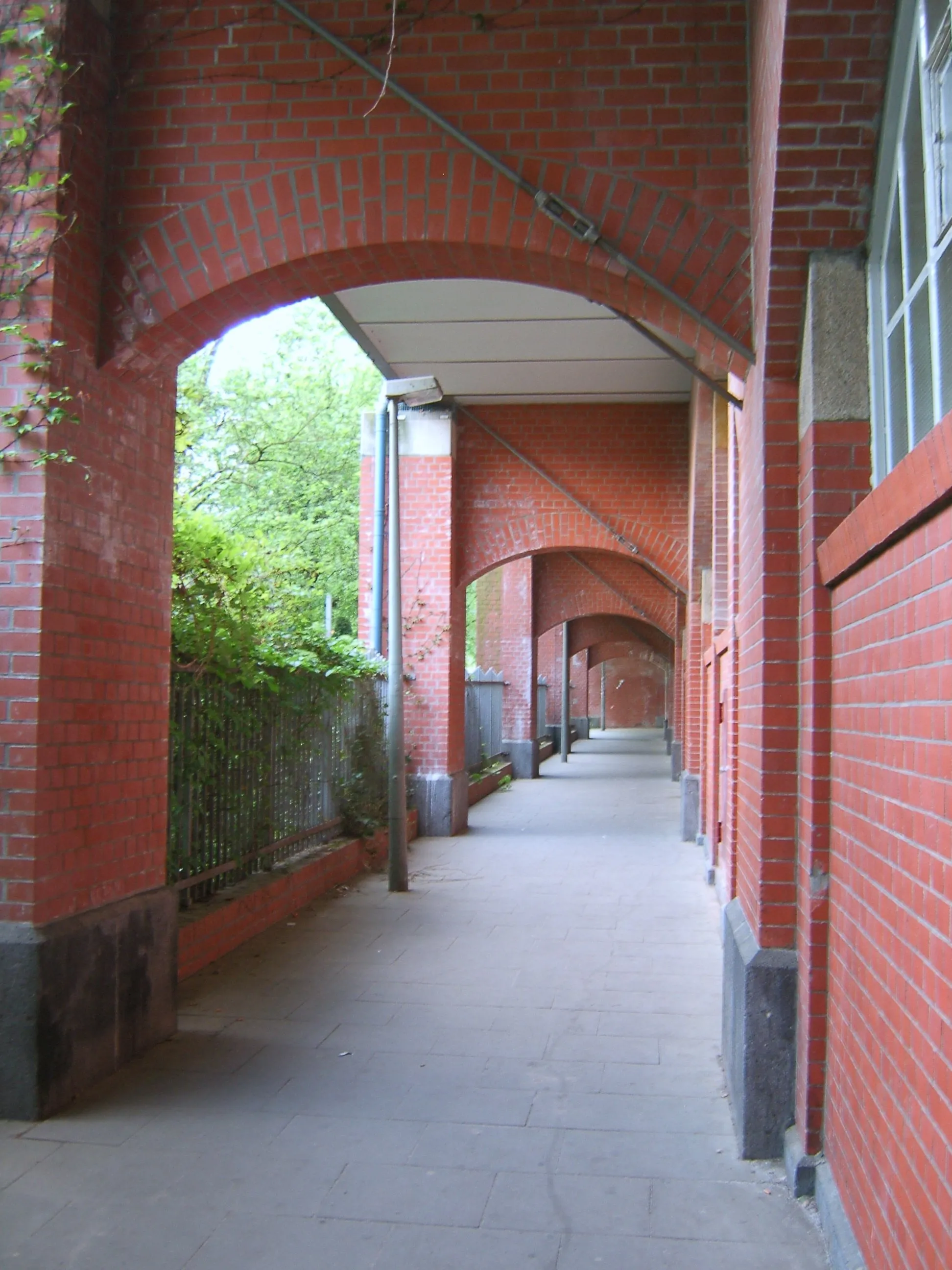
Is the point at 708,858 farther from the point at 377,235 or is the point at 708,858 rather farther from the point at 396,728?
the point at 377,235

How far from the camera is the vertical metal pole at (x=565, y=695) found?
2656cm

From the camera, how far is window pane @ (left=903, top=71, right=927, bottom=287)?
3.09 m

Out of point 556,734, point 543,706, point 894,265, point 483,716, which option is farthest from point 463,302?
point 556,734

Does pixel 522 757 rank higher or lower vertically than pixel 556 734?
lower

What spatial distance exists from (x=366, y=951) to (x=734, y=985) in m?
3.30

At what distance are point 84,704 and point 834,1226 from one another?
3156mm

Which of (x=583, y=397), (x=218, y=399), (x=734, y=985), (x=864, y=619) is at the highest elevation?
(x=218, y=399)

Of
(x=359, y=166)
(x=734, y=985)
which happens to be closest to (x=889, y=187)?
(x=359, y=166)

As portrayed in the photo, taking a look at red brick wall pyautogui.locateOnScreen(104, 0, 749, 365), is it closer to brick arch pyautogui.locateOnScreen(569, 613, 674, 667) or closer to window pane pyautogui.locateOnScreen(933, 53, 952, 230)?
window pane pyautogui.locateOnScreen(933, 53, 952, 230)

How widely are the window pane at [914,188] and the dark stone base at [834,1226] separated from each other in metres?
2.53

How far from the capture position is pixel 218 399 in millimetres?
25484

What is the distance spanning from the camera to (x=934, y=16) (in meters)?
2.97

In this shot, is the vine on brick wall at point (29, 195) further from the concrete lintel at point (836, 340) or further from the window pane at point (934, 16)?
the window pane at point (934, 16)

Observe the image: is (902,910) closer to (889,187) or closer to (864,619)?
(864,619)
